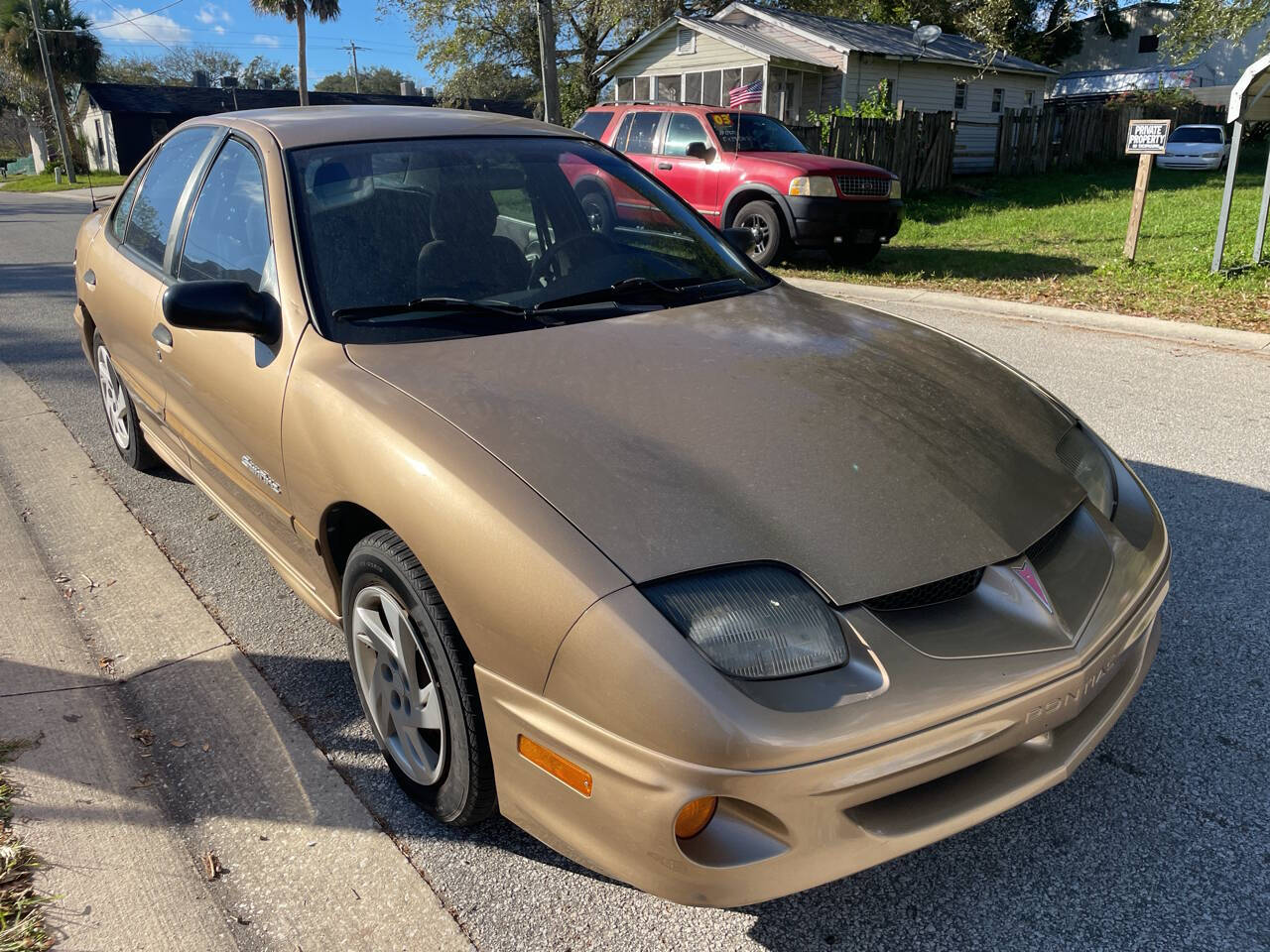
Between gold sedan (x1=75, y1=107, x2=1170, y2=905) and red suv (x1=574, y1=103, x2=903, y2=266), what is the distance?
7572 millimetres

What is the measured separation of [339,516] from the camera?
2.46 m

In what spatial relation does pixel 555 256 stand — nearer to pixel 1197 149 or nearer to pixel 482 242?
pixel 482 242

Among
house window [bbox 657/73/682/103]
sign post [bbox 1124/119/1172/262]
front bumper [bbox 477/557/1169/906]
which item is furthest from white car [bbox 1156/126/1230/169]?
front bumper [bbox 477/557/1169/906]

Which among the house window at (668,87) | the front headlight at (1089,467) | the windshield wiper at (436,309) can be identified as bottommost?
the front headlight at (1089,467)

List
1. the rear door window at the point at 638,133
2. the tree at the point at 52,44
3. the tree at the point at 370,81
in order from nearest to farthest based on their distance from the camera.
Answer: the rear door window at the point at 638,133, the tree at the point at 52,44, the tree at the point at 370,81

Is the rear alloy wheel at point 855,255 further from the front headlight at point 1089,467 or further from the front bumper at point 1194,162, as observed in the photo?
the front bumper at point 1194,162

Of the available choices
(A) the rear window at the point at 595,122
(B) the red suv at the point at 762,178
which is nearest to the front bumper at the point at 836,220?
(B) the red suv at the point at 762,178

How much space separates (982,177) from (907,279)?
1410 centimetres

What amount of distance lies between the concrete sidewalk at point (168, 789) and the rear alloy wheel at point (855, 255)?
923 centimetres

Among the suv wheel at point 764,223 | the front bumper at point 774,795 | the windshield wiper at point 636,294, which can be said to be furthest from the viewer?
the suv wheel at point 764,223

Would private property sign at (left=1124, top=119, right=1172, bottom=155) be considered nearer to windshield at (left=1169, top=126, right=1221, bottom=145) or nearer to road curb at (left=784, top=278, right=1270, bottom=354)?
road curb at (left=784, top=278, right=1270, bottom=354)

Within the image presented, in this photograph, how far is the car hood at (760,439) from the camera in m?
1.87

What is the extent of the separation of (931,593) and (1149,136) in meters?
9.15

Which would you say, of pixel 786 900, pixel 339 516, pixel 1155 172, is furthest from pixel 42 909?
pixel 1155 172
